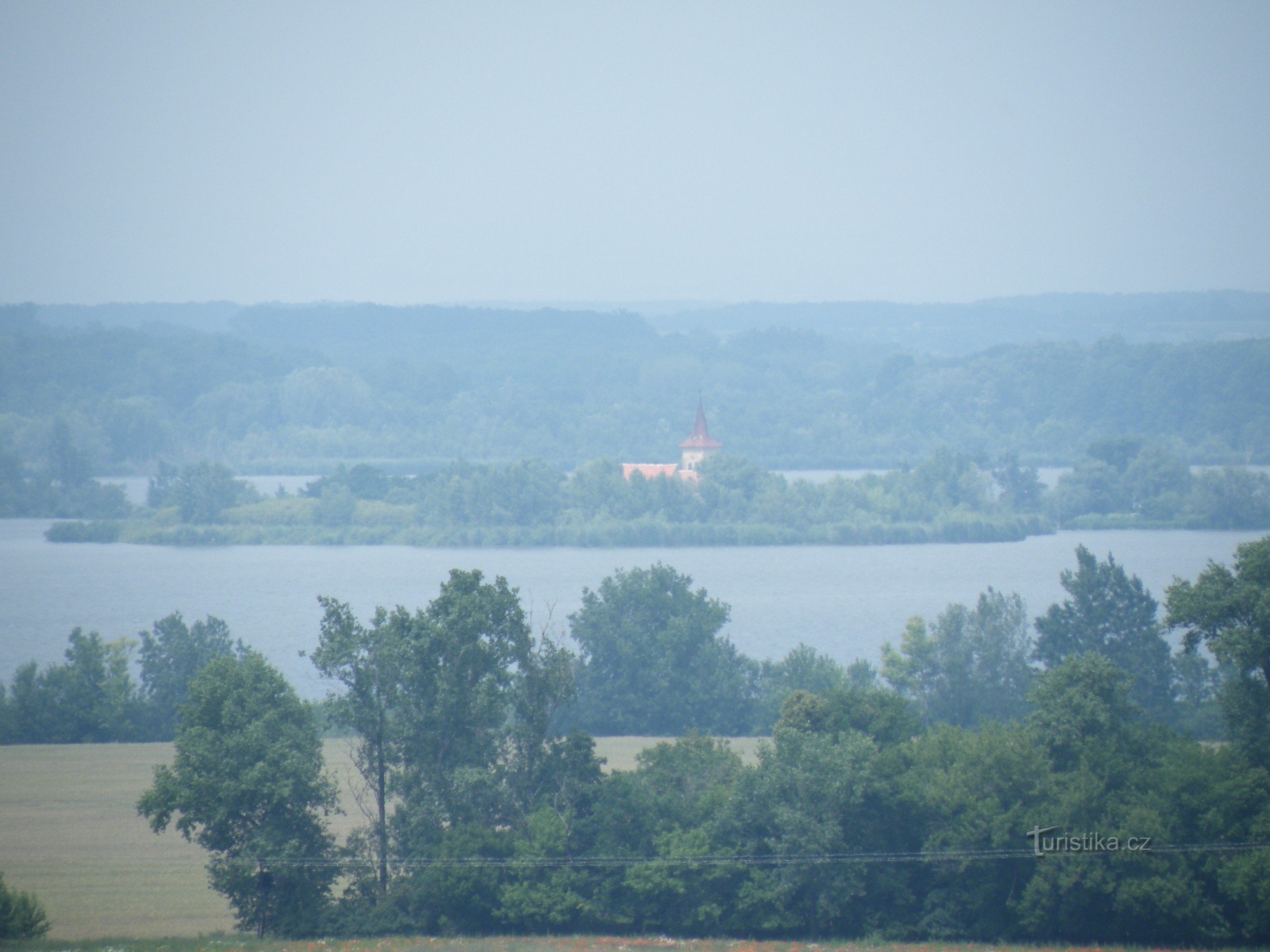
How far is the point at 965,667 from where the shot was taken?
31969mm

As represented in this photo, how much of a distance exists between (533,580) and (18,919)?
4805cm

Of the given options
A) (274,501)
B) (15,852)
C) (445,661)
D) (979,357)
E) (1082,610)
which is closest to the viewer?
(445,661)

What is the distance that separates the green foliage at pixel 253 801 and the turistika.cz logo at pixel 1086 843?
8.90 metres

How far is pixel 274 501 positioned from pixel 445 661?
240 ft

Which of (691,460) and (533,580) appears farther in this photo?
(691,460)

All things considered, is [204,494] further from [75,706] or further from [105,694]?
[75,706]

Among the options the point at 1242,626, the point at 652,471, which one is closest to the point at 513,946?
the point at 1242,626

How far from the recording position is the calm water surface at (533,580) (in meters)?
49.3

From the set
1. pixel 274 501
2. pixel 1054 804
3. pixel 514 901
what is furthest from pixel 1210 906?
pixel 274 501

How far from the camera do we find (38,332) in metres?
170

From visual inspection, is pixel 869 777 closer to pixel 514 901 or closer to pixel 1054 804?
pixel 1054 804

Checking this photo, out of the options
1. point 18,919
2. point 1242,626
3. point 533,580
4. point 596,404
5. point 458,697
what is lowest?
point 18,919

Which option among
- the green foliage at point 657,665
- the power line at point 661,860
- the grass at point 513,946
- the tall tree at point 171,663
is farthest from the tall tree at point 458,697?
the tall tree at point 171,663

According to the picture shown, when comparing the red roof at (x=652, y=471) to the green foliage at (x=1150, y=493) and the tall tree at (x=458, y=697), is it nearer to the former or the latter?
the green foliage at (x=1150, y=493)
